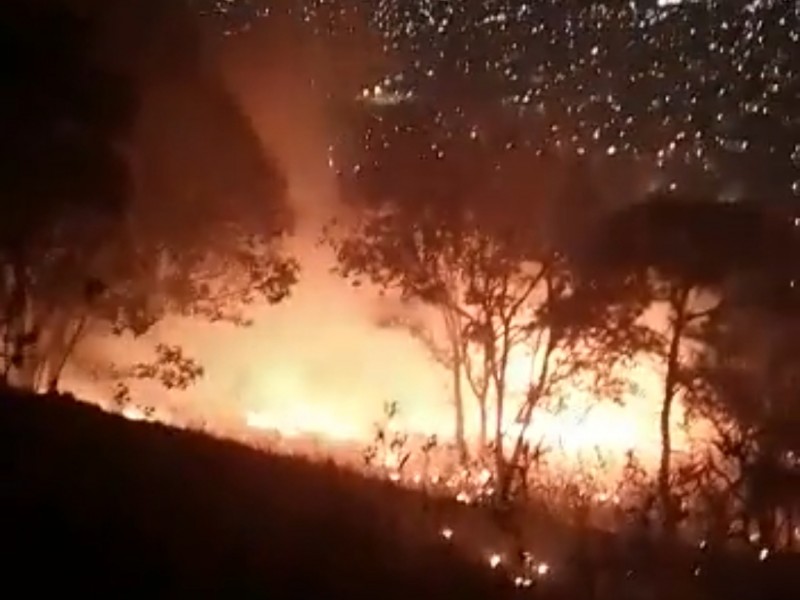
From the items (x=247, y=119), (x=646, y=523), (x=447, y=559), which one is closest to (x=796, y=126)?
(x=247, y=119)

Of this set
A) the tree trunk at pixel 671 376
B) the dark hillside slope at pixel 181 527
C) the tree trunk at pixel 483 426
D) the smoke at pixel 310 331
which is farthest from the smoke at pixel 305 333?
the dark hillside slope at pixel 181 527

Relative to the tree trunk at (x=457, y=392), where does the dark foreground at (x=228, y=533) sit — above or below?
below

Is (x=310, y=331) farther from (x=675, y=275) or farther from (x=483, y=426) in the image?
(x=675, y=275)

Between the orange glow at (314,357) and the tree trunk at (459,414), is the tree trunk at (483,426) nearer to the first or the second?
the tree trunk at (459,414)

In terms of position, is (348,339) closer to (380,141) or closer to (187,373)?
(380,141)

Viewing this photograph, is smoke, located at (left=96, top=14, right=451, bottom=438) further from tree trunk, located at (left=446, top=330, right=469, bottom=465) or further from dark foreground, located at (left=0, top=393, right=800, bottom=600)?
dark foreground, located at (left=0, top=393, right=800, bottom=600)

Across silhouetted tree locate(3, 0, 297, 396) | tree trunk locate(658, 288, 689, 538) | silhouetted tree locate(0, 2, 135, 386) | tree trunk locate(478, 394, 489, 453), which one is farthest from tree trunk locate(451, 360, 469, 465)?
silhouetted tree locate(0, 2, 135, 386)

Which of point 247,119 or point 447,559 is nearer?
point 447,559

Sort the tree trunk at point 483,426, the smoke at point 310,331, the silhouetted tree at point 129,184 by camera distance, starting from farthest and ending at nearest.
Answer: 1. the smoke at point 310,331
2. the tree trunk at point 483,426
3. the silhouetted tree at point 129,184
